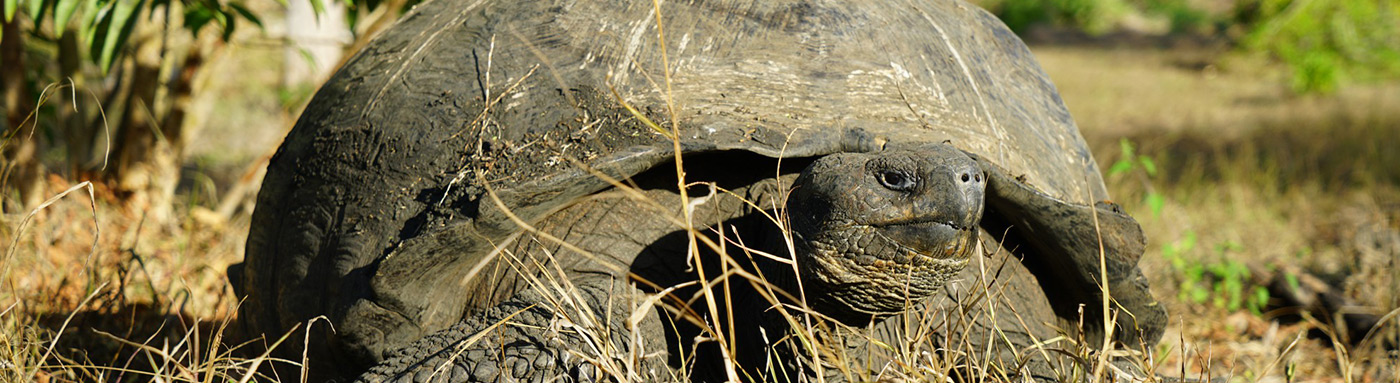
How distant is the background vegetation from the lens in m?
2.91

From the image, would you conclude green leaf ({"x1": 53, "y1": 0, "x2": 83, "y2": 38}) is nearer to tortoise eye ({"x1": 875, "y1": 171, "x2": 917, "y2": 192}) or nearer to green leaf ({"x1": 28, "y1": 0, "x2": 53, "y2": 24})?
green leaf ({"x1": 28, "y1": 0, "x2": 53, "y2": 24})

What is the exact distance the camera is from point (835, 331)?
6.87 ft

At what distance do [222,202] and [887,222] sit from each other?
391cm

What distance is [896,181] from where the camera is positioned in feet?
6.07

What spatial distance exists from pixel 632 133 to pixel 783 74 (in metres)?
0.38

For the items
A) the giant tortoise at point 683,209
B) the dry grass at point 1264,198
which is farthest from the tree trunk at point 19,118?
the dry grass at point 1264,198

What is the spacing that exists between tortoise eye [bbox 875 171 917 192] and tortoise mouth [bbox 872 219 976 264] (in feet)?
0.20

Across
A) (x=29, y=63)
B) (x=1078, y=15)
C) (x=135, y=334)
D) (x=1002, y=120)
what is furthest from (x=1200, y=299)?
(x=1078, y=15)

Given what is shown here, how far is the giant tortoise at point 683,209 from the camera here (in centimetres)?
191

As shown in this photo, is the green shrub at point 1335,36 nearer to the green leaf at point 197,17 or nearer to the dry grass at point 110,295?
the dry grass at point 110,295

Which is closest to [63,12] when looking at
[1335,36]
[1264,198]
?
[1264,198]

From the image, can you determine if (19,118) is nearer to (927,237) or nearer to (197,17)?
(197,17)

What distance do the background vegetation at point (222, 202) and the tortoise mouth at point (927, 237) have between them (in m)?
0.53

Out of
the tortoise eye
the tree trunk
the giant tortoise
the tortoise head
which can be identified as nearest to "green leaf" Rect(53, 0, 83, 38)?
the giant tortoise
